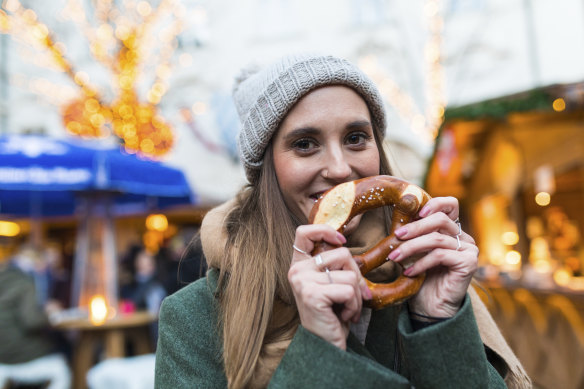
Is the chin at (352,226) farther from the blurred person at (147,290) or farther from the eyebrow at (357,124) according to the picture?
the blurred person at (147,290)

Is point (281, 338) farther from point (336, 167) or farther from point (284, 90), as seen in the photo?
point (284, 90)

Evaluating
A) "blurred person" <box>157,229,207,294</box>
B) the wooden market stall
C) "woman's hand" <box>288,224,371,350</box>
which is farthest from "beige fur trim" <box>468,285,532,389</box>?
the wooden market stall

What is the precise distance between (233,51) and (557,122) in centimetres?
850

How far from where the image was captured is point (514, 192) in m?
8.50

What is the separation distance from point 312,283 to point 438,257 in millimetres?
336

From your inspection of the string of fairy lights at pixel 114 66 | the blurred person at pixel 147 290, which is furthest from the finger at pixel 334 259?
the string of fairy lights at pixel 114 66

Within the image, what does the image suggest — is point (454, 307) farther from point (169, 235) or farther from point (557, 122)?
point (169, 235)

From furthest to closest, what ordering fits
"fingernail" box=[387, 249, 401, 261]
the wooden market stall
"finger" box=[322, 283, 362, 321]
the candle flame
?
the candle flame → the wooden market stall → "fingernail" box=[387, 249, 401, 261] → "finger" box=[322, 283, 362, 321]

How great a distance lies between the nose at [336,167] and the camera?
1.25 m

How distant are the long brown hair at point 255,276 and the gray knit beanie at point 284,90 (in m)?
0.07

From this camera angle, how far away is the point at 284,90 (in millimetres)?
1321

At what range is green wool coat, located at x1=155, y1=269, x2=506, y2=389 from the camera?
1018 mm

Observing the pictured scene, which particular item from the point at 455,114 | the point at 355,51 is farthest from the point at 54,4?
the point at 455,114

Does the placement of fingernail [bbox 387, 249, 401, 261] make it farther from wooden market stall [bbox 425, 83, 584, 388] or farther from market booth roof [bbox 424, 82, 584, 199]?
market booth roof [bbox 424, 82, 584, 199]
